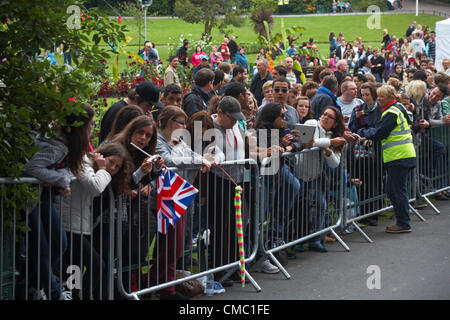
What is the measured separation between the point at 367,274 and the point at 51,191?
12.5 ft

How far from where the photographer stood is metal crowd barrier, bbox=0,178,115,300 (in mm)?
5520

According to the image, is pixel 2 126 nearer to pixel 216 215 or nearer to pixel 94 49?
pixel 94 49

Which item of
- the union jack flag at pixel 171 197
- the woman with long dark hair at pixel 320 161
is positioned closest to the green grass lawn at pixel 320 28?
the woman with long dark hair at pixel 320 161

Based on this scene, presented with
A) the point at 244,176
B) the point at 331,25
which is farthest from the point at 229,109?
the point at 331,25

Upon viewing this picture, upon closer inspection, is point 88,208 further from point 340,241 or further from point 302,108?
point 302,108

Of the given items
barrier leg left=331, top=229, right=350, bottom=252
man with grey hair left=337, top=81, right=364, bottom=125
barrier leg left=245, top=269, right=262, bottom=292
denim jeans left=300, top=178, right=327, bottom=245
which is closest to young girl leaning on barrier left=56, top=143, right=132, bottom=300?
barrier leg left=245, top=269, right=262, bottom=292

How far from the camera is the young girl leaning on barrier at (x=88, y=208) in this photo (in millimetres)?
6008

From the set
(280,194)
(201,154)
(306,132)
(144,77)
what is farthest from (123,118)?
(144,77)

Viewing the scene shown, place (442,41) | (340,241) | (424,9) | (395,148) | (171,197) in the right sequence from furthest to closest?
1. (424,9)
2. (442,41)
3. (395,148)
4. (340,241)
5. (171,197)

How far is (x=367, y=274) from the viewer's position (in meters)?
8.18

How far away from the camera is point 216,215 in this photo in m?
7.64

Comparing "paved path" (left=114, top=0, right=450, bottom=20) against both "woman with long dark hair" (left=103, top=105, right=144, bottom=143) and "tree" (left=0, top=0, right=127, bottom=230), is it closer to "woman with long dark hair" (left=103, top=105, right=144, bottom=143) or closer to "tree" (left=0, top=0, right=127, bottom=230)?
"woman with long dark hair" (left=103, top=105, right=144, bottom=143)

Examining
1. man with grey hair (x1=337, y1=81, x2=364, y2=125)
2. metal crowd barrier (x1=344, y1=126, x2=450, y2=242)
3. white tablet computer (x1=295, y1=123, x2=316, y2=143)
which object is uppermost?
man with grey hair (x1=337, y1=81, x2=364, y2=125)
